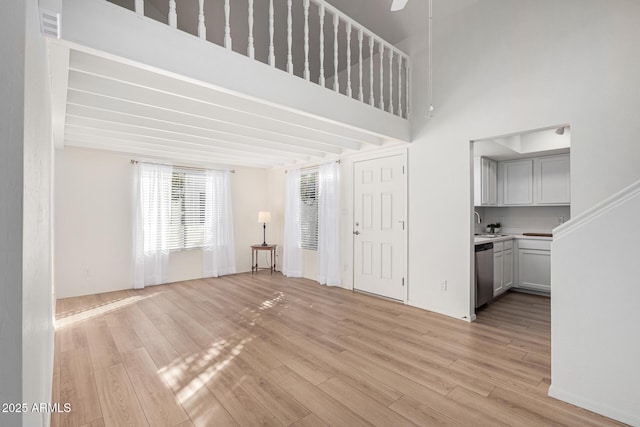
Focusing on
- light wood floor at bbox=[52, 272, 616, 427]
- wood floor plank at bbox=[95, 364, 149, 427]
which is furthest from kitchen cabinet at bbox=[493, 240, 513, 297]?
wood floor plank at bbox=[95, 364, 149, 427]

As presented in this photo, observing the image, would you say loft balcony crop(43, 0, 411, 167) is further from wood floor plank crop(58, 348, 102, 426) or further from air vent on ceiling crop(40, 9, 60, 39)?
wood floor plank crop(58, 348, 102, 426)

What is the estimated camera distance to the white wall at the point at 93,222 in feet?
14.3

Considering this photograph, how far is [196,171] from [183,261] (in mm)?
1759

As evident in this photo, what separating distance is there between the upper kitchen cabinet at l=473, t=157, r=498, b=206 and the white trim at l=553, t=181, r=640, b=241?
3.06m

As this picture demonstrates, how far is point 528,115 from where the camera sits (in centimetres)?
306

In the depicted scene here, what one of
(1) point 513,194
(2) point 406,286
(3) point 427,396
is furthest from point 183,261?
(1) point 513,194

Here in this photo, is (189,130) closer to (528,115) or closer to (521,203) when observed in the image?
(528,115)

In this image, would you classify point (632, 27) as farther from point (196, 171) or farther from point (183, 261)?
point (183, 261)

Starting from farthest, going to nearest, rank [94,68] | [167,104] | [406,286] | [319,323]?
[406,286]
[319,323]
[167,104]
[94,68]

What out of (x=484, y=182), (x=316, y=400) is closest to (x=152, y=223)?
(x=316, y=400)

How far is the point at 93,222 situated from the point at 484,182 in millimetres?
6540

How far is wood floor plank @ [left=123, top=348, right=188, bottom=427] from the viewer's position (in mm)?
1852

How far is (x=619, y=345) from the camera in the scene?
185cm

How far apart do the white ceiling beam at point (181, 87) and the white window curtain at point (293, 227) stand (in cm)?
264
